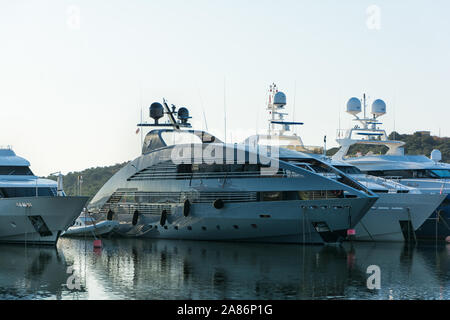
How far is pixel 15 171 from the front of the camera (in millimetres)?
44312

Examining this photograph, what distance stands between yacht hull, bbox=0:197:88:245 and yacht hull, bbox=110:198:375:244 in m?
7.23

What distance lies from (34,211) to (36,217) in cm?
57

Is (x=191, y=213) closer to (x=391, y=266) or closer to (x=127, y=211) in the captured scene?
(x=127, y=211)

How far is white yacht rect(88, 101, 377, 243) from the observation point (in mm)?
39125

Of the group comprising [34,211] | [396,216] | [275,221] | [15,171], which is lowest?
[396,216]

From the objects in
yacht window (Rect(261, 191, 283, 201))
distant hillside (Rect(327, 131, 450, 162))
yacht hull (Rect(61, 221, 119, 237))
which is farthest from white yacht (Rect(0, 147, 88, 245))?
distant hillside (Rect(327, 131, 450, 162))

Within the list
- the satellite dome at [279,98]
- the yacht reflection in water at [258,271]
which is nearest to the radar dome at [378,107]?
the satellite dome at [279,98]

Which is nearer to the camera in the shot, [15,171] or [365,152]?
[15,171]

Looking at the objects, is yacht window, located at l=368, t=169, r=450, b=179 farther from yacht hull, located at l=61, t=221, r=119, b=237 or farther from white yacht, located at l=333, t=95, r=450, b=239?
yacht hull, located at l=61, t=221, r=119, b=237

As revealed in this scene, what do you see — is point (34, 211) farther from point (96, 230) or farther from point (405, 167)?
point (405, 167)

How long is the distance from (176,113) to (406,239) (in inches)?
732

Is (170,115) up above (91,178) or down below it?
above

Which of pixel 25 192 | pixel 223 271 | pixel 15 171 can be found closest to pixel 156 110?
pixel 15 171
